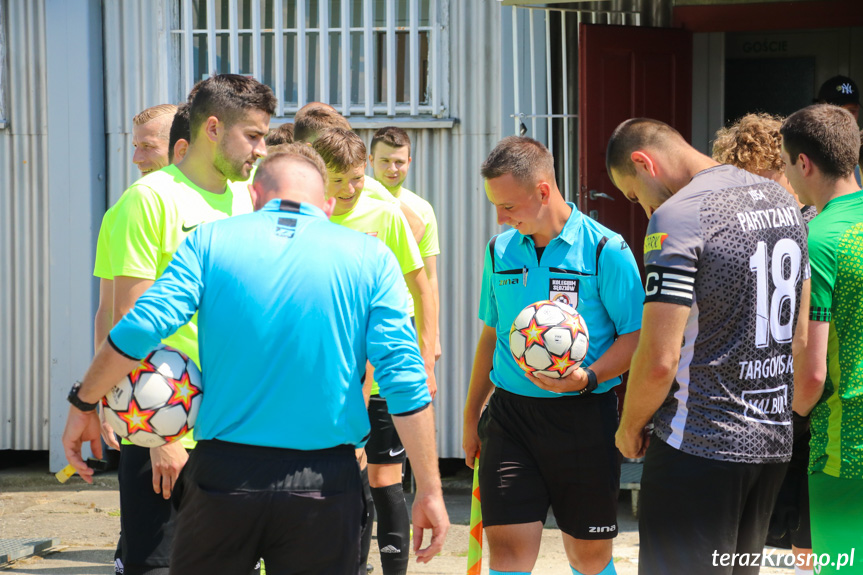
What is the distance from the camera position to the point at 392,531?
4652 millimetres

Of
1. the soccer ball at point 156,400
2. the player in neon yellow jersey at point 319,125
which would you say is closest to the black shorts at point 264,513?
the soccer ball at point 156,400

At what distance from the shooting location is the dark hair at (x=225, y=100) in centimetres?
354

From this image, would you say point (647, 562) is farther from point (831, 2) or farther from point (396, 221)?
point (831, 2)

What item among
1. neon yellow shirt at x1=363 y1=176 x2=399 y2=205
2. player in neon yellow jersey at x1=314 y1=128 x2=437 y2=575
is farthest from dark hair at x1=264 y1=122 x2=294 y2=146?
player in neon yellow jersey at x1=314 y1=128 x2=437 y2=575

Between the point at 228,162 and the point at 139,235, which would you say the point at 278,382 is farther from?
the point at 228,162

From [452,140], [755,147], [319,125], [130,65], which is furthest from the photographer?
[130,65]

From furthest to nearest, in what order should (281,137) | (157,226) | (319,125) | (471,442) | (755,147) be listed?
(281,137) < (319,125) < (471,442) < (755,147) < (157,226)

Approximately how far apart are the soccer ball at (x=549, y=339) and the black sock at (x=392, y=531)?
4.52ft

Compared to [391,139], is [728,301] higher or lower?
lower

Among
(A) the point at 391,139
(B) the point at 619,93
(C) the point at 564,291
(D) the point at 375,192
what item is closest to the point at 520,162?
(C) the point at 564,291

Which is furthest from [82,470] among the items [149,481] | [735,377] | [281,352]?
[735,377]

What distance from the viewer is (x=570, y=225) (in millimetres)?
3863

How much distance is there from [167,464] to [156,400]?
1.86ft

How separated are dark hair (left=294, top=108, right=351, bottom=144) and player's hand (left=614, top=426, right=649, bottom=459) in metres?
1.98
